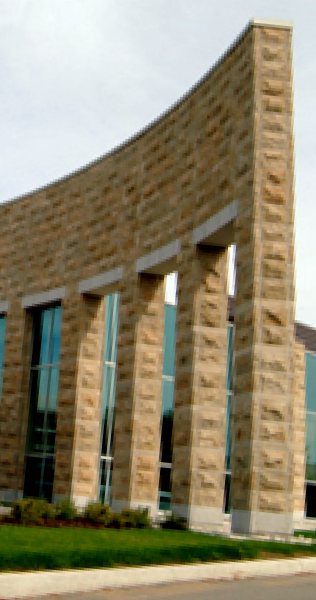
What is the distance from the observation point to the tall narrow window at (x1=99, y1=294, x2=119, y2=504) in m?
30.8

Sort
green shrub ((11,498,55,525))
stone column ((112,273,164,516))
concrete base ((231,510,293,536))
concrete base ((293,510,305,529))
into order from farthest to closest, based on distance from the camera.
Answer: concrete base ((293,510,305,529))
stone column ((112,273,164,516))
green shrub ((11,498,55,525))
concrete base ((231,510,293,536))

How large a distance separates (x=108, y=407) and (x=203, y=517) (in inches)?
397

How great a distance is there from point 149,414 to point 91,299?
19.9ft

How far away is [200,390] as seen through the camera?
2298 centimetres

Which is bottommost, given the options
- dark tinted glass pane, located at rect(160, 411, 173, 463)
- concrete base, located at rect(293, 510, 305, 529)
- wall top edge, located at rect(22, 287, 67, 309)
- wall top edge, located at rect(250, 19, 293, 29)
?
concrete base, located at rect(293, 510, 305, 529)

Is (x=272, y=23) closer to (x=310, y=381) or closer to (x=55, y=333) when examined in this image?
(x=55, y=333)

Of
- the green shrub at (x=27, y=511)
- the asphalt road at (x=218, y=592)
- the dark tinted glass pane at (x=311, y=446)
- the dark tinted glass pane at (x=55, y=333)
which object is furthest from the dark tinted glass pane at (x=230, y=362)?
the asphalt road at (x=218, y=592)

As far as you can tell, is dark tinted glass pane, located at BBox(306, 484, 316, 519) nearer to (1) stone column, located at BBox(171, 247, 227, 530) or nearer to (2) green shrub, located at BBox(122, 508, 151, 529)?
(1) stone column, located at BBox(171, 247, 227, 530)

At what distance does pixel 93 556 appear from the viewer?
11320 millimetres

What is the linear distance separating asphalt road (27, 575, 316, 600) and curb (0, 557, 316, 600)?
0.44 feet

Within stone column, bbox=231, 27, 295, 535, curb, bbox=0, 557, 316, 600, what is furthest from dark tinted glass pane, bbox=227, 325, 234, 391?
curb, bbox=0, 557, 316, 600

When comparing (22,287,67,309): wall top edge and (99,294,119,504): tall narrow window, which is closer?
(99,294,119,504): tall narrow window

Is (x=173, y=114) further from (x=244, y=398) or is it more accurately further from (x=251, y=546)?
(x=251, y=546)

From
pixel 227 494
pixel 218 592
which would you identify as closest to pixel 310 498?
pixel 227 494
